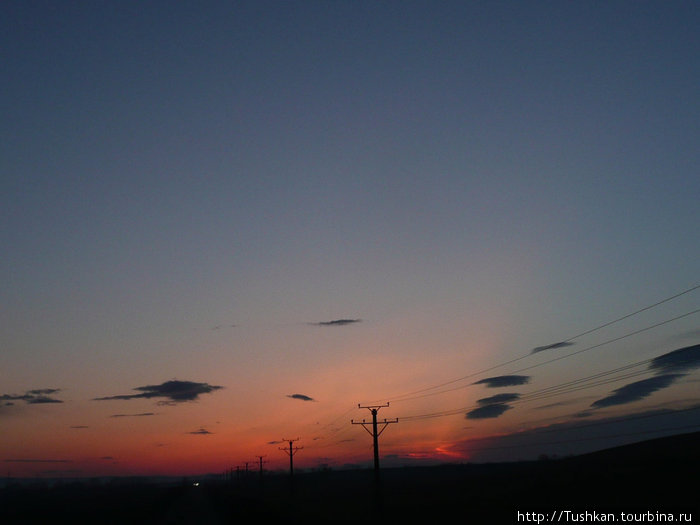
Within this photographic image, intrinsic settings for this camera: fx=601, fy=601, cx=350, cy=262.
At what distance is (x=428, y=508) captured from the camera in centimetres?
8394

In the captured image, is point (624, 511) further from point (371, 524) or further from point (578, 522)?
point (371, 524)

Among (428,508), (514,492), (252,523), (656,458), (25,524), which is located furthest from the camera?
(656,458)

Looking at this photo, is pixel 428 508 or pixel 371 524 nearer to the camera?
pixel 371 524

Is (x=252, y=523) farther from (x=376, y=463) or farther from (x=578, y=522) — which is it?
(x=578, y=522)

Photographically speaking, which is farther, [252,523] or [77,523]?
[77,523]

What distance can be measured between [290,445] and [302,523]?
8671 centimetres

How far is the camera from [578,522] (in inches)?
2188

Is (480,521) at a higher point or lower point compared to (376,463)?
lower

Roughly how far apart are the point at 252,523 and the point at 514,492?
2180 inches

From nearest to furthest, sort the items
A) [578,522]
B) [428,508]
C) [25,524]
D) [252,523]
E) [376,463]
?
[578,522] < [252,523] < [376,463] < [25,524] < [428,508]

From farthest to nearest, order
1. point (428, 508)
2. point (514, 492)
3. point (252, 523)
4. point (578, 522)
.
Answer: point (514, 492) → point (428, 508) → point (252, 523) → point (578, 522)

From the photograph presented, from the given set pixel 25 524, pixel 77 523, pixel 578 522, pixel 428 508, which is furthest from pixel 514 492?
pixel 25 524

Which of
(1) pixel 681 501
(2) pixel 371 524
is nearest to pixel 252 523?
(2) pixel 371 524

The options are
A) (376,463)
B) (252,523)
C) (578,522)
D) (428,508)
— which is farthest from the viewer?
(428,508)
